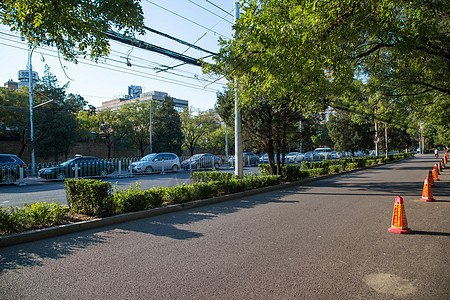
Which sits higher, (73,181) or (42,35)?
(42,35)

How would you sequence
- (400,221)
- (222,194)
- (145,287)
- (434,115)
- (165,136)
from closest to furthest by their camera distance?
(145,287)
(400,221)
(222,194)
(434,115)
(165,136)

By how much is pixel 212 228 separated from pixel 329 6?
541 cm

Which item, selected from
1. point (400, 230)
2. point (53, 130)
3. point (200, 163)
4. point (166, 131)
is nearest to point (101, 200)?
point (400, 230)

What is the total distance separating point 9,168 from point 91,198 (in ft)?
39.5

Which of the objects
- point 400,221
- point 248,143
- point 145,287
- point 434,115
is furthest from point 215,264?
point 434,115

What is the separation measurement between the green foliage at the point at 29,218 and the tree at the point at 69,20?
11.5 ft

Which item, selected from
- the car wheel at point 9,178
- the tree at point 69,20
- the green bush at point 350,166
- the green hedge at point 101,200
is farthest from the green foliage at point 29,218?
the green bush at point 350,166

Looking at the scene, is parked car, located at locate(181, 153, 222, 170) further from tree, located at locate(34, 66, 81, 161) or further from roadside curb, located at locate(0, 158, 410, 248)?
roadside curb, located at locate(0, 158, 410, 248)

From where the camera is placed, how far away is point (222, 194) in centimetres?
988

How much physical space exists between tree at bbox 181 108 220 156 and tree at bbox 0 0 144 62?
3629cm

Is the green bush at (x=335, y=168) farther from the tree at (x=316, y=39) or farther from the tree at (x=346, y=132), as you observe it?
the tree at (x=346, y=132)

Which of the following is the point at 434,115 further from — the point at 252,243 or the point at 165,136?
the point at 165,136

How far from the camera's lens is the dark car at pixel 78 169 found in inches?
669

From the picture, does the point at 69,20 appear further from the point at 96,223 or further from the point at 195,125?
the point at 195,125
